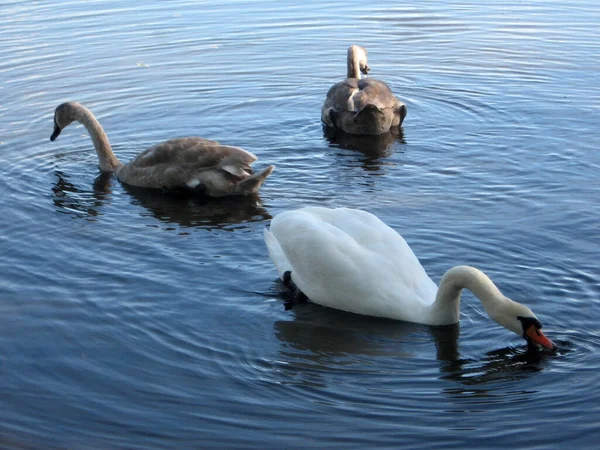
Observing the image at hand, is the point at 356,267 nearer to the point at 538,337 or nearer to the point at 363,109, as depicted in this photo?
the point at 538,337

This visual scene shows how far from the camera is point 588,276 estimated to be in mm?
9062

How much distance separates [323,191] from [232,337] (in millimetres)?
3929

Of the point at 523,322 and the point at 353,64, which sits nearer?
the point at 523,322

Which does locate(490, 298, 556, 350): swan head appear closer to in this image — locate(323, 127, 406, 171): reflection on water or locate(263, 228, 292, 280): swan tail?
locate(263, 228, 292, 280): swan tail

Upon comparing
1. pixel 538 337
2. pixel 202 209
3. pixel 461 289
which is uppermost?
pixel 461 289

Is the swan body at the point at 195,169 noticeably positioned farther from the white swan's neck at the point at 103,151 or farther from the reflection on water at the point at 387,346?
→ the reflection on water at the point at 387,346

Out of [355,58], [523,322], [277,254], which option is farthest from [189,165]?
[523,322]

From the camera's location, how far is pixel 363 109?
14.2m

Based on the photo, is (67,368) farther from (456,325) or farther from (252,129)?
(252,129)

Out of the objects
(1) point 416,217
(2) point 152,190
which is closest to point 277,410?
(1) point 416,217

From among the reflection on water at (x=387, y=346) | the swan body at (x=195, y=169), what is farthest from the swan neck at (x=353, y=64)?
the reflection on water at (x=387, y=346)

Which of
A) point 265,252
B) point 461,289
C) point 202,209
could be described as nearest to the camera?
point 461,289

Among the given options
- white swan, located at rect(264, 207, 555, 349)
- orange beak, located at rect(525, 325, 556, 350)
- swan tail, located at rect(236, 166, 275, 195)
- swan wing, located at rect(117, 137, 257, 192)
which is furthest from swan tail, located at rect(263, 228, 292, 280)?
orange beak, located at rect(525, 325, 556, 350)

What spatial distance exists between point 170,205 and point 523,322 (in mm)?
5207
